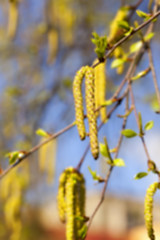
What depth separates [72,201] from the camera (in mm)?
803

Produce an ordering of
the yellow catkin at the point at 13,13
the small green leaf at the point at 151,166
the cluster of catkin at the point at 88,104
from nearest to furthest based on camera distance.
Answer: the cluster of catkin at the point at 88,104 → the small green leaf at the point at 151,166 → the yellow catkin at the point at 13,13

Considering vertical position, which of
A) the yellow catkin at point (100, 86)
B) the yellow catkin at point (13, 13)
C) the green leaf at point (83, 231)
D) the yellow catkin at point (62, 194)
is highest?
the yellow catkin at point (13, 13)

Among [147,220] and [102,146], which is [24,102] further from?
[147,220]

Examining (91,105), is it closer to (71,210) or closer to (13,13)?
(71,210)

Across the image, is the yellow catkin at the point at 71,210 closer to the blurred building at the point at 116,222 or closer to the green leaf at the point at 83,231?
the green leaf at the point at 83,231

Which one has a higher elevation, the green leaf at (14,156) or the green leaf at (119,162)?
the green leaf at (14,156)

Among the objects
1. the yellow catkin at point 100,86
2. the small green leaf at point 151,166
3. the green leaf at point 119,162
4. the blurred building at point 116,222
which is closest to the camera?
the small green leaf at point 151,166

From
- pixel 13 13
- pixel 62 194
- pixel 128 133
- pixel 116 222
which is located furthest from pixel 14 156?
pixel 116 222

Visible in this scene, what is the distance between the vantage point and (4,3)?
3.27m

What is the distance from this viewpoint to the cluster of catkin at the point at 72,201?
79 cm

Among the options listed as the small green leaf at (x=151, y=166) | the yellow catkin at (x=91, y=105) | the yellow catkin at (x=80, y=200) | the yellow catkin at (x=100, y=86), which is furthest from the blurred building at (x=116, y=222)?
the yellow catkin at (x=91, y=105)

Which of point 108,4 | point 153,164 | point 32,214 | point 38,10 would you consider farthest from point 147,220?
point 32,214

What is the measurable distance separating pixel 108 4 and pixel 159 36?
1.91 ft

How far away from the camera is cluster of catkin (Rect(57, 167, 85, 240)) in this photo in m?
0.79
